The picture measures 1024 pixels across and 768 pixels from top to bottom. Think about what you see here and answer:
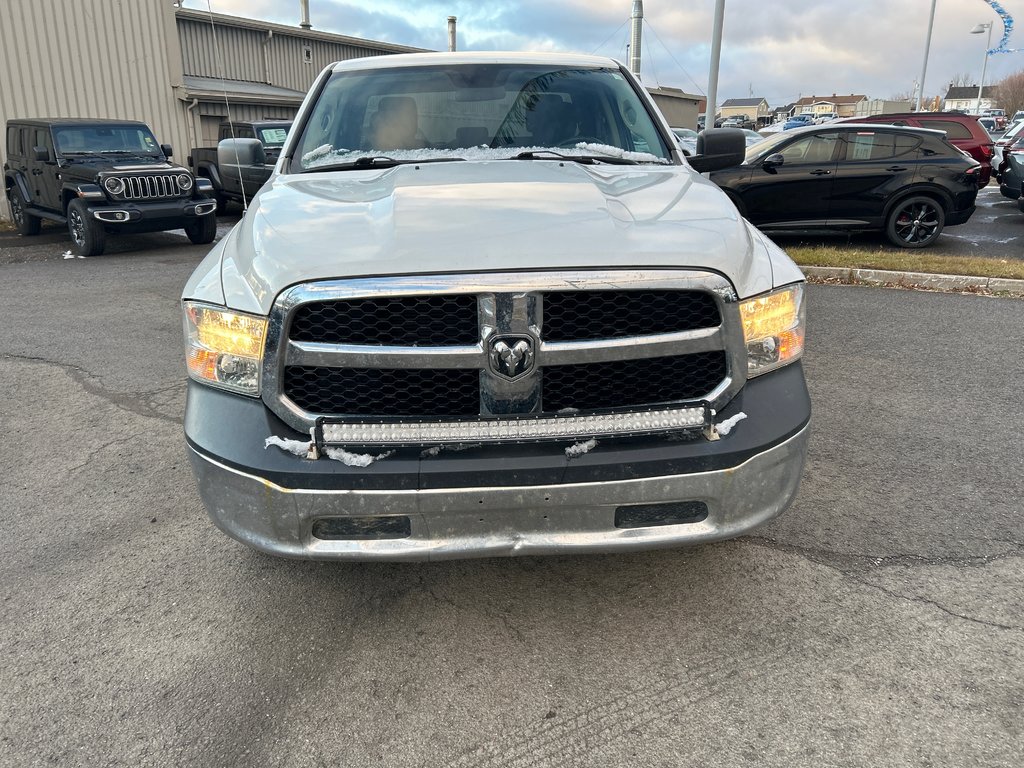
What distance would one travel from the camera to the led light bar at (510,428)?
225cm

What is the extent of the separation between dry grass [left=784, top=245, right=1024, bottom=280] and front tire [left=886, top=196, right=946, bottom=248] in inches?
44.2

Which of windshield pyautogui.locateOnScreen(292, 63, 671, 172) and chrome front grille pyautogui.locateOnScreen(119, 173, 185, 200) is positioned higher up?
windshield pyautogui.locateOnScreen(292, 63, 671, 172)

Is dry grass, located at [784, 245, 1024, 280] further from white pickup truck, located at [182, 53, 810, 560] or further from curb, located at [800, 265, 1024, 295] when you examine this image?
white pickup truck, located at [182, 53, 810, 560]

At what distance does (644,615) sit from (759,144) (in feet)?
31.8

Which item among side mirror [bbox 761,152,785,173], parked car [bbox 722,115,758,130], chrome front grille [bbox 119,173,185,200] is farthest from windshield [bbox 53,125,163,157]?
parked car [bbox 722,115,758,130]

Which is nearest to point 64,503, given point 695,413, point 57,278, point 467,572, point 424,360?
point 467,572

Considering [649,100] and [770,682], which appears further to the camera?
[649,100]

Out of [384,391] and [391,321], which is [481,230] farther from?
[384,391]

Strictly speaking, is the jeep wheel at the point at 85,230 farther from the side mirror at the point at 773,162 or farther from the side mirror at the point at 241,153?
the side mirror at the point at 773,162

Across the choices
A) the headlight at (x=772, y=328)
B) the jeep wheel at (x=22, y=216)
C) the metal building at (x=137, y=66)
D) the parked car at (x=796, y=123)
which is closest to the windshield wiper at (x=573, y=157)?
the headlight at (x=772, y=328)

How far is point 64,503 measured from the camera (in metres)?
3.64

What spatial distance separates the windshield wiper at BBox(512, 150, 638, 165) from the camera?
3459 millimetres

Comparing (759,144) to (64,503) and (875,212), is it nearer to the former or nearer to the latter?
(875,212)

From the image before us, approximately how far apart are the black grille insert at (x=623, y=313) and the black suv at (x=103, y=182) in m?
10.8
